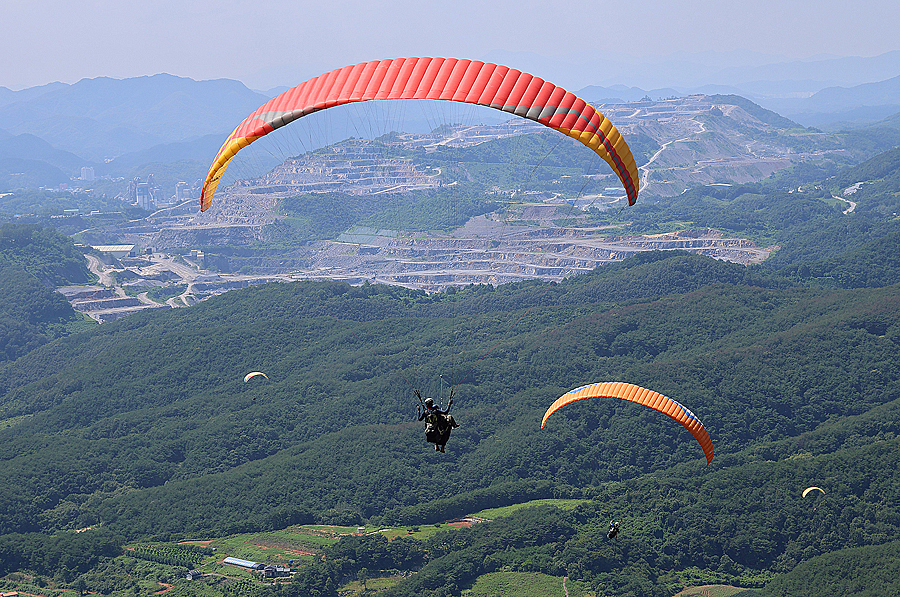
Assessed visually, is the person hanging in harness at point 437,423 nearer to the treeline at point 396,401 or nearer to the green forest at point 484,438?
the green forest at point 484,438

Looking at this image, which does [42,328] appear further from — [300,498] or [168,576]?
[168,576]

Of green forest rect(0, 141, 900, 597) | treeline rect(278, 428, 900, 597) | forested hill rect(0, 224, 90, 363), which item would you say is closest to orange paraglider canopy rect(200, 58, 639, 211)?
green forest rect(0, 141, 900, 597)

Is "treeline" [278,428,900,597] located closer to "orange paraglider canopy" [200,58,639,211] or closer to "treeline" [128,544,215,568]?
"treeline" [128,544,215,568]

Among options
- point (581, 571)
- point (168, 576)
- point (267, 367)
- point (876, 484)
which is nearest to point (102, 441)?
point (267, 367)

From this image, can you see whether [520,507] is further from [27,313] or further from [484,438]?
[27,313]

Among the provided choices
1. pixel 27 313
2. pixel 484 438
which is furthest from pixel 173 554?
pixel 27 313
